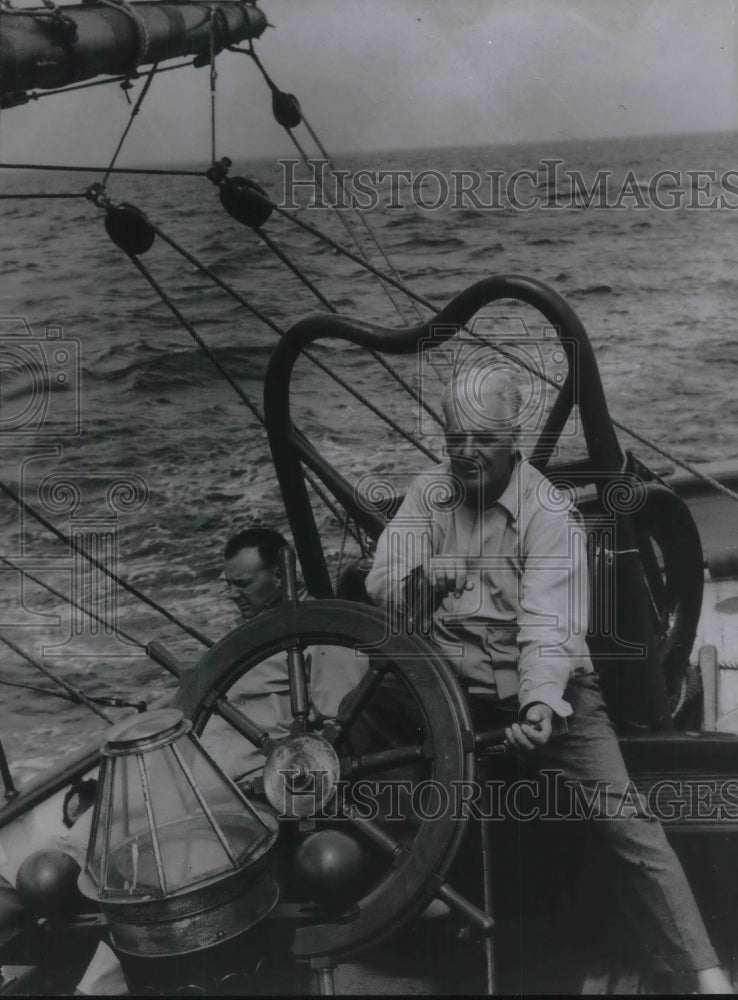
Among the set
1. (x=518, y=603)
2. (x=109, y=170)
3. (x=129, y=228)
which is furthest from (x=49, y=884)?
(x=109, y=170)

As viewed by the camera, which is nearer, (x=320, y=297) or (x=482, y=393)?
(x=482, y=393)

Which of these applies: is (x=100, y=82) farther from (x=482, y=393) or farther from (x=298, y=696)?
(x=298, y=696)

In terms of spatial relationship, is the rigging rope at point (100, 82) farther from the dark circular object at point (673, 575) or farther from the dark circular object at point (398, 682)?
the dark circular object at point (673, 575)

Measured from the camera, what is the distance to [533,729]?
5.12 feet

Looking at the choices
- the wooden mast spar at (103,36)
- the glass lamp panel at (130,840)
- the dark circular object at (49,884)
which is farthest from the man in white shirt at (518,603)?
the wooden mast spar at (103,36)

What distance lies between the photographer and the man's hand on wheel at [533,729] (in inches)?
60.8

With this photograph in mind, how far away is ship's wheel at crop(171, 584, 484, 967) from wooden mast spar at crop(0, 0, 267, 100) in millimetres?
1082

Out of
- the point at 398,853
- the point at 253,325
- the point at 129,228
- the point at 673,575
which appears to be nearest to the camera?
the point at 398,853

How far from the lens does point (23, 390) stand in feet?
7.28

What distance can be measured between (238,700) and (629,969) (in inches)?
34.0

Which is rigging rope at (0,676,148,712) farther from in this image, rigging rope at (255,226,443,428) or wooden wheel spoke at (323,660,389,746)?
rigging rope at (255,226,443,428)

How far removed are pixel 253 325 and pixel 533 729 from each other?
1.25 metres

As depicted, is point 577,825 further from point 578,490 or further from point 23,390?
point 23,390

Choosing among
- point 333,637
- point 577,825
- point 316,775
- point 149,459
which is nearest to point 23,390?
point 149,459
